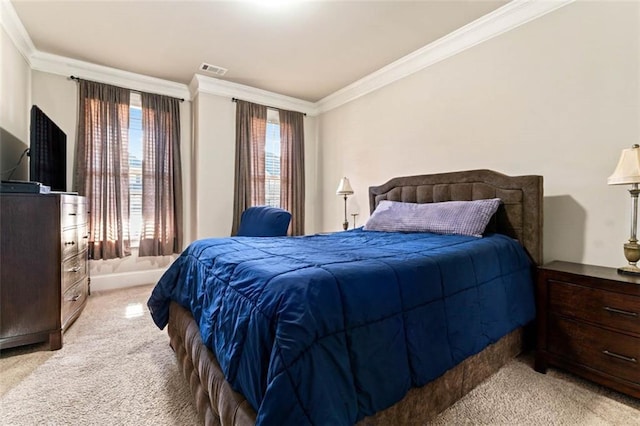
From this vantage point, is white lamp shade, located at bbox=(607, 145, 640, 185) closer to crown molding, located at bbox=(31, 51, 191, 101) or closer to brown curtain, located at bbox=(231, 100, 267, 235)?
brown curtain, located at bbox=(231, 100, 267, 235)

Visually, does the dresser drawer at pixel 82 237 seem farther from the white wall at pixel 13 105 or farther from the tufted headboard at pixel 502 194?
the tufted headboard at pixel 502 194

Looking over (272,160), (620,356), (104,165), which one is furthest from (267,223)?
(620,356)

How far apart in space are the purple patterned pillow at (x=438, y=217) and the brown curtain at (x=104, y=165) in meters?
3.00

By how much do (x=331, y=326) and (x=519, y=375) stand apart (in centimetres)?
161

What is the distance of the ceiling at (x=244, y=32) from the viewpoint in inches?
95.8

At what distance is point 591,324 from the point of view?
1.68 meters

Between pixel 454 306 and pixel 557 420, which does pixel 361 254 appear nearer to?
pixel 454 306

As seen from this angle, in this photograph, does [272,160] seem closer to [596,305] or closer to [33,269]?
[33,269]

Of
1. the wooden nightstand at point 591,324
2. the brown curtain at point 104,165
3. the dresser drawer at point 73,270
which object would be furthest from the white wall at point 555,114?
the brown curtain at point 104,165

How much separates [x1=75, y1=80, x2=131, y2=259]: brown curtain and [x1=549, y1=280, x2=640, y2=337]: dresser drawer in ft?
14.1

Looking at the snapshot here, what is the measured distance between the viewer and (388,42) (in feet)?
9.73

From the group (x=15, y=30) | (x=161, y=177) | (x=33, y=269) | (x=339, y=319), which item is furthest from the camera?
(x=161, y=177)

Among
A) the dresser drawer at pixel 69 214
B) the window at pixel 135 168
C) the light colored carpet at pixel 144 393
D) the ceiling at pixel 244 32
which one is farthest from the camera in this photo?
the window at pixel 135 168

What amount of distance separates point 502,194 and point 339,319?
2.06 m
